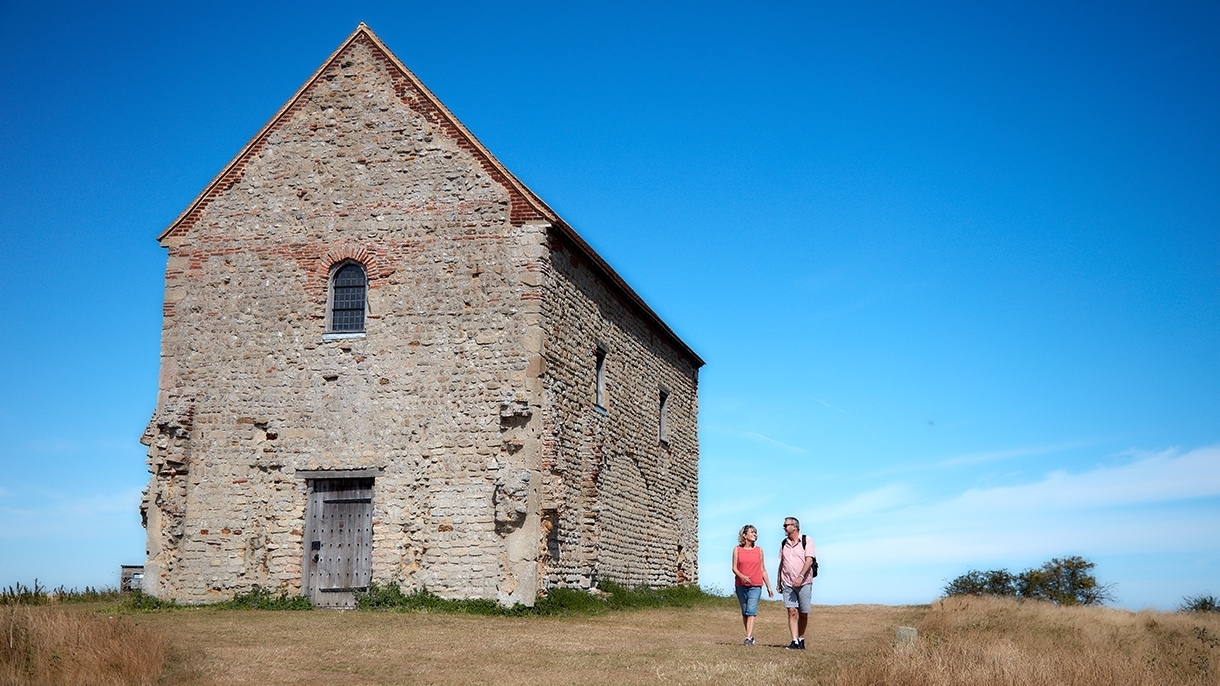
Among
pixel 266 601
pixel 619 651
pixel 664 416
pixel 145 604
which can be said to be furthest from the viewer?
pixel 664 416

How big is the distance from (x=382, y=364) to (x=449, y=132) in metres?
4.50

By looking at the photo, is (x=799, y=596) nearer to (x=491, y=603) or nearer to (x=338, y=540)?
(x=491, y=603)

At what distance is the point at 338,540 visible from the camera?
18.2m

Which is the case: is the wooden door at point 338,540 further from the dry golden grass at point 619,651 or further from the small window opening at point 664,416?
the small window opening at point 664,416

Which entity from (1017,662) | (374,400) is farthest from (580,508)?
(1017,662)

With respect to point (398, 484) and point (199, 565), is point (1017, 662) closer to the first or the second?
point (398, 484)

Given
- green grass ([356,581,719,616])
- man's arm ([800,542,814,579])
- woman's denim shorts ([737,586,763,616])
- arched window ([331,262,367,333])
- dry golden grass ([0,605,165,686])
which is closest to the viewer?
dry golden grass ([0,605,165,686])

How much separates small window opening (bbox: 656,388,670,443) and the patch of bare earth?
7.97m

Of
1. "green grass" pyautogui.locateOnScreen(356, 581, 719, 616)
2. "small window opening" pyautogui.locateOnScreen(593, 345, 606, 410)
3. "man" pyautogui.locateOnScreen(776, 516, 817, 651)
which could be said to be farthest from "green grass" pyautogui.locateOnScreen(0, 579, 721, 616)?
"man" pyautogui.locateOnScreen(776, 516, 817, 651)

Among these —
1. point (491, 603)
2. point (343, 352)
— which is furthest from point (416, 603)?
point (343, 352)

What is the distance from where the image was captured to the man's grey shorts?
13.2m

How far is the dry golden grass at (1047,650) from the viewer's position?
998 cm

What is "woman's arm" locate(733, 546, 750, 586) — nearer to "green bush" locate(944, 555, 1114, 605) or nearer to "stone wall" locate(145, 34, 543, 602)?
"stone wall" locate(145, 34, 543, 602)

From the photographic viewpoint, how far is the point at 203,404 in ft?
63.1
